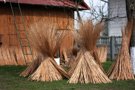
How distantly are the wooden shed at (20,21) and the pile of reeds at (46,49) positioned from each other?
6829 millimetres

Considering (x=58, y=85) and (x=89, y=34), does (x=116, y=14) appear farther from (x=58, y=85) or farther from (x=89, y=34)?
(x=58, y=85)

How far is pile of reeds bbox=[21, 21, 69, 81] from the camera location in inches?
512

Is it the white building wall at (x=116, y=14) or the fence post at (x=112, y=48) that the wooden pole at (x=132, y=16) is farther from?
the white building wall at (x=116, y=14)

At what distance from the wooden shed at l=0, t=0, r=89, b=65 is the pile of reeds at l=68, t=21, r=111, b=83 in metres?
7.55

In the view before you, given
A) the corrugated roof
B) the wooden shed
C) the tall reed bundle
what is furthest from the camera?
the corrugated roof

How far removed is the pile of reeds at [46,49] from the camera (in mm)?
13000

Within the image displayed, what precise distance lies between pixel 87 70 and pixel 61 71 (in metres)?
1.18

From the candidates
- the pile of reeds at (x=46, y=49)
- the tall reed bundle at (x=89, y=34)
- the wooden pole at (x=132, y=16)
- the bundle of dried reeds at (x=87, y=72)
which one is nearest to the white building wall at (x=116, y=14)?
the wooden pole at (x=132, y=16)

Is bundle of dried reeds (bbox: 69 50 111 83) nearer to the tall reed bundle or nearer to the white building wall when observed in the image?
the tall reed bundle

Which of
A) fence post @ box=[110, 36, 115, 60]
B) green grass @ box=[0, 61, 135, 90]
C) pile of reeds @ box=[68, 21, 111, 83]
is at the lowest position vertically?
fence post @ box=[110, 36, 115, 60]

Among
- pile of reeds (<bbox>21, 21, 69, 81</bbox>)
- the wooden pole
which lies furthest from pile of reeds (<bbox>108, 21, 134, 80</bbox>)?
pile of reeds (<bbox>21, 21, 69, 81</bbox>)

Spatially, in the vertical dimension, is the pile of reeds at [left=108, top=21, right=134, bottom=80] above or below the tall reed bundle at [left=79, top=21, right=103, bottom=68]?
below

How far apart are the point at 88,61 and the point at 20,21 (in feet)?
34.1

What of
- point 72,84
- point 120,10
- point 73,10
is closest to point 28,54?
point 73,10
